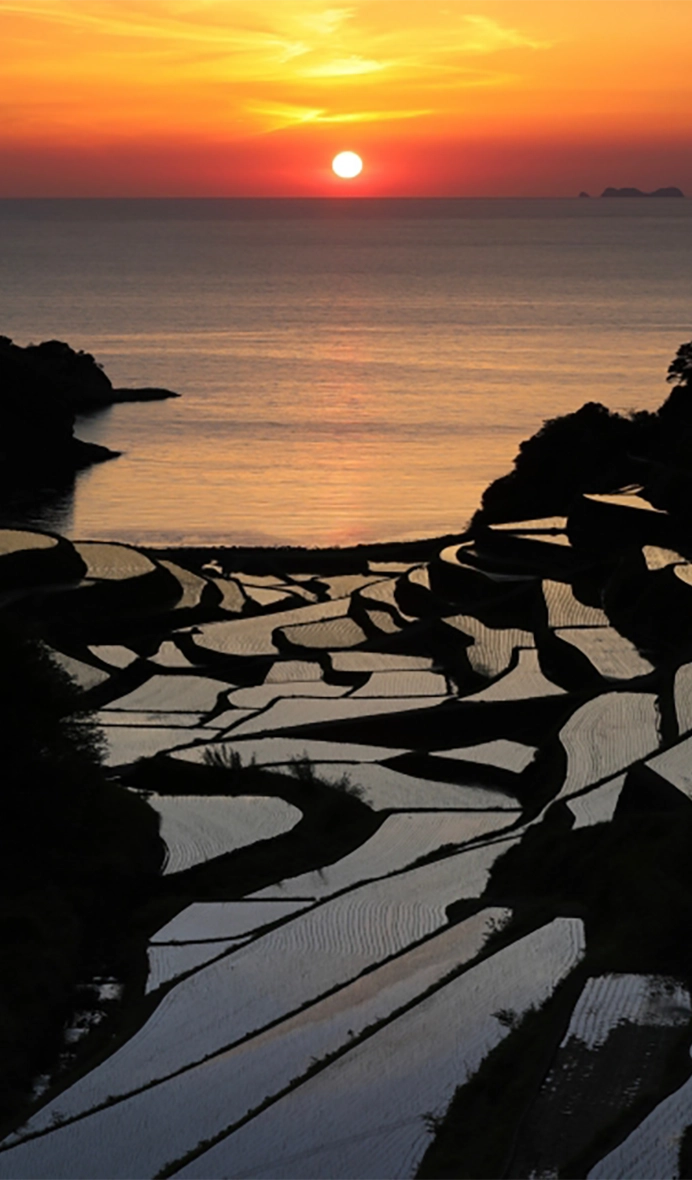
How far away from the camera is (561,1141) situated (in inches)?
444

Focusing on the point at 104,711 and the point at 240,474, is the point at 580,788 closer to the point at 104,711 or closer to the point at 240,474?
the point at 104,711

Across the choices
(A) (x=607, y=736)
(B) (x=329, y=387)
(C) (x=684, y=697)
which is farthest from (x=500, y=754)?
(B) (x=329, y=387)

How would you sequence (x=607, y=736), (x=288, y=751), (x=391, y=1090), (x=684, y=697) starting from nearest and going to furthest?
(x=391, y=1090) < (x=288, y=751) < (x=607, y=736) < (x=684, y=697)

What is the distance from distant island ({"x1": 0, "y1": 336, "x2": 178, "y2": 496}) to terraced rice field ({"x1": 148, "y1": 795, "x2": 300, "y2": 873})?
50.1m

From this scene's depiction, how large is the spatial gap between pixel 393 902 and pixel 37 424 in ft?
200

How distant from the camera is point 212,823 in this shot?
20.4 metres

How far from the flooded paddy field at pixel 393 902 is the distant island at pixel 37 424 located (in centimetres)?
3793

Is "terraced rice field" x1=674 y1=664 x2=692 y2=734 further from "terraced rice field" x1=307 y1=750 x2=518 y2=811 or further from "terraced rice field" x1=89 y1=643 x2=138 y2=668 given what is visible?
"terraced rice field" x1=89 y1=643 x2=138 y2=668

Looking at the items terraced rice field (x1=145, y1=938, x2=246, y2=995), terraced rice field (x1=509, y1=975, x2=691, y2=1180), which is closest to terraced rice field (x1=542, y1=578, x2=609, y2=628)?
terraced rice field (x1=145, y1=938, x2=246, y2=995)

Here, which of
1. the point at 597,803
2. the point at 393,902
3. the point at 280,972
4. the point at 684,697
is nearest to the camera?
the point at 280,972

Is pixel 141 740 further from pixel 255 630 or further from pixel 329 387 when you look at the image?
pixel 329 387

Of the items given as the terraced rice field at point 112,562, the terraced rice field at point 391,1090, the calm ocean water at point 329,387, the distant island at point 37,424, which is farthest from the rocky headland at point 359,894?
the distant island at point 37,424

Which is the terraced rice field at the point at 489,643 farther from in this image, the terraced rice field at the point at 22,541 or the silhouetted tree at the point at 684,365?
the silhouetted tree at the point at 684,365

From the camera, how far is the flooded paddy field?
11.8 m
